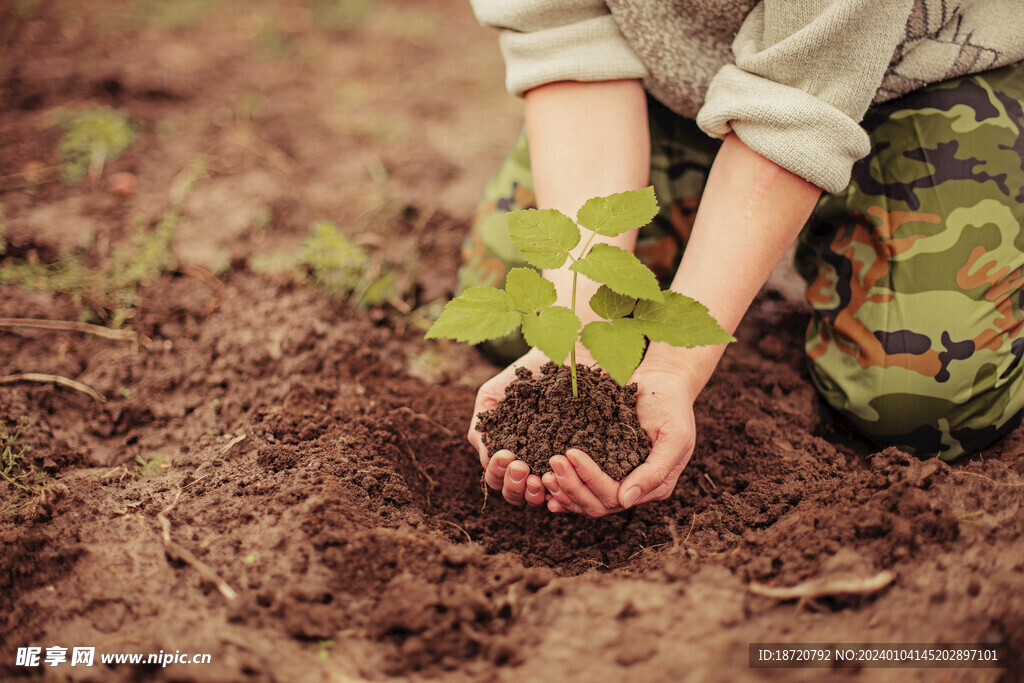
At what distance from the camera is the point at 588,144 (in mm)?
1675

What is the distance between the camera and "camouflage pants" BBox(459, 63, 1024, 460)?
1.58 metres

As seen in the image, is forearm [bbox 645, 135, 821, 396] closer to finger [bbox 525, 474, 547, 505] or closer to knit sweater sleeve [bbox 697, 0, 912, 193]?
knit sweater sleeve [bbox 697, 0, 912, 193]

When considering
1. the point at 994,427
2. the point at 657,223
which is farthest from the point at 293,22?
the point at 994,427

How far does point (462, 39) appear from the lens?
4.03m

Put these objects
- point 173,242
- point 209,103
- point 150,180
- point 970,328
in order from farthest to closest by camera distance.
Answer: point 209,103 < point 150,180 < point 173,242 < point 970,328

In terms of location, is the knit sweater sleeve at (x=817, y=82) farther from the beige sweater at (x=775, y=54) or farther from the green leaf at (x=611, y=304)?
the green leaf at (x=611, y=304)

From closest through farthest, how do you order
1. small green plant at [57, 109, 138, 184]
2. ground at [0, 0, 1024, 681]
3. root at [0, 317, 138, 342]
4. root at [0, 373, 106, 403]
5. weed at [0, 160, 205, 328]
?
ground at [0, 0, 1024, 681] → root at [0, 373, 106, 403] → root at [0, 317, 138, 342] → weed at [0, 160, 205, 328] → small green plant at [57, 109, 138, 184]

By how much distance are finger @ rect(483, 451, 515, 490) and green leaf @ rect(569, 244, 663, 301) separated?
0.42 m

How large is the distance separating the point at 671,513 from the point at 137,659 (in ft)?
3.52

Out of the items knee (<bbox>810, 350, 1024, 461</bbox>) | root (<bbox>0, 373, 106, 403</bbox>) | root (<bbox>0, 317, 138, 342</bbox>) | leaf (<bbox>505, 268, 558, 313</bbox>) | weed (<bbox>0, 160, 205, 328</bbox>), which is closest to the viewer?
leaf (<bbox>505, 268, 558, 313</bbox>)

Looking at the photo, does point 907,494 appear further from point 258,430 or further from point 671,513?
point 258,430

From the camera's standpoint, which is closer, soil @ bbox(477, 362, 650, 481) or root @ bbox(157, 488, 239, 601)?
root @ bbox(157, 488, 239, 601)

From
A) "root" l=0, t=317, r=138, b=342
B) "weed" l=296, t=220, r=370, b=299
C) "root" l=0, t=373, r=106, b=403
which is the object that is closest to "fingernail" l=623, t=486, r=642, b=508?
"weed" l=296, t=220, r=370, b=299

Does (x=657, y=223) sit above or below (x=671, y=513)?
above
